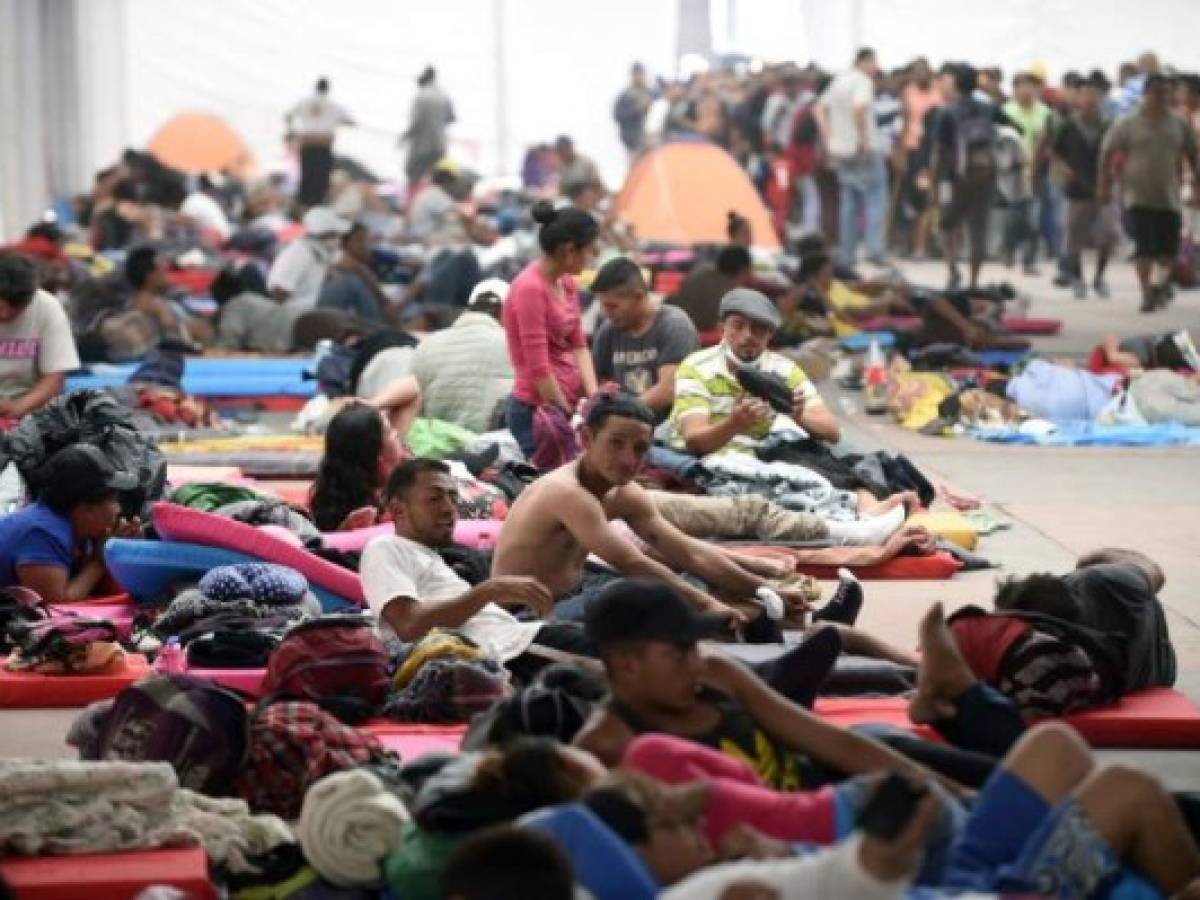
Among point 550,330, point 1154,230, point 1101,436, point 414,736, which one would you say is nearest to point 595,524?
point 414,736

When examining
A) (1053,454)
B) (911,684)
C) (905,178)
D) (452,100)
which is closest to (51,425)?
(911,684)

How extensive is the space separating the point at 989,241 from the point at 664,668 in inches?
959

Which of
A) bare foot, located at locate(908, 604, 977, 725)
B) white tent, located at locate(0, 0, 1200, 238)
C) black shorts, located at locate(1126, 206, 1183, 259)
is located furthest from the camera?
white tent, located at locate(0, 0, 1200, 238)

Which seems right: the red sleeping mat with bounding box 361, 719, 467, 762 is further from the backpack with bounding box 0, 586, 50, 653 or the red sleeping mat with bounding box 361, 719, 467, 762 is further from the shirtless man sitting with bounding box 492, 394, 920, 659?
the backpack with bounding box 0, 586, 50, 653

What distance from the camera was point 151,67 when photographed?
126 feet

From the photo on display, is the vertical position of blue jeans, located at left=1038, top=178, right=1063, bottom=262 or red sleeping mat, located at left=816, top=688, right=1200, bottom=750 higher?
blue jeans, located at left=1038, top=178, right=1063, bottom=262

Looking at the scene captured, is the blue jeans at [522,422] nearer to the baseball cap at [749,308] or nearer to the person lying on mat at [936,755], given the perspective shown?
the baseball cap at [749,308]

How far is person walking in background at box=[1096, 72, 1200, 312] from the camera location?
22.9m

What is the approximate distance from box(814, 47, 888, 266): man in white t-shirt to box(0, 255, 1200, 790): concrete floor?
9909mm

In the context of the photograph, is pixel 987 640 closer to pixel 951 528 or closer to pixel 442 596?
pixel 442 596

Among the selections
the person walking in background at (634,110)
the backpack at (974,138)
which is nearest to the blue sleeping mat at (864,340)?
the backpack at (974,138)

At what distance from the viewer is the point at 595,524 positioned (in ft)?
30.3

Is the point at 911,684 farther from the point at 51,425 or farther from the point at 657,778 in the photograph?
the point at 51,425

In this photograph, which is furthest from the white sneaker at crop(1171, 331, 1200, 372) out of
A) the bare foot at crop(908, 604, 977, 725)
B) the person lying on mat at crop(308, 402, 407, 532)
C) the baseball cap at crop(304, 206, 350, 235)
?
the bare foot at crop(908, 604, 977, 725)
